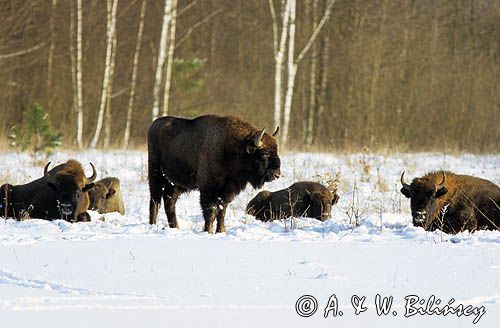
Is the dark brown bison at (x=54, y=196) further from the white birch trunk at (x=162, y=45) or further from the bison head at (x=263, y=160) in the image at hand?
the white birch trunk at (x=162, y=45)

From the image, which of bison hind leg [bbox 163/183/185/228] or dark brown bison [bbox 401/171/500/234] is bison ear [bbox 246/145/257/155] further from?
dark brown bison [bbox 401/171/500/234]

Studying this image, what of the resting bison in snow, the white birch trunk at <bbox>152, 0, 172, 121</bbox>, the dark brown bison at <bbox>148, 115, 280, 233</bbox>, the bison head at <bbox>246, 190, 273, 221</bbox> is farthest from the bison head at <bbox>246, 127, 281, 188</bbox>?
the white birch trunk at <bbox>152, 0, 172, 121</bbox>

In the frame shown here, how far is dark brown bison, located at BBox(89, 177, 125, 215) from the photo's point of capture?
1318 centimetres

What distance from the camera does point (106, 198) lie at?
13.3 m

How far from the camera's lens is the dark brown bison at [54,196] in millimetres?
11875

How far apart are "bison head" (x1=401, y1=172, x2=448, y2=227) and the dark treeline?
14565mm

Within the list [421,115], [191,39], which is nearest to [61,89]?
[191,39]

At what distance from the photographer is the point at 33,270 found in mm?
7211

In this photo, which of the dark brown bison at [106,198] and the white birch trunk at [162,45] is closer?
the dark brown bison at [106,198]

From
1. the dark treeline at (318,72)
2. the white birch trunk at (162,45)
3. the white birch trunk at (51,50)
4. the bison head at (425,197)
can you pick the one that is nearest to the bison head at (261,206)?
the bison head at (425,197)

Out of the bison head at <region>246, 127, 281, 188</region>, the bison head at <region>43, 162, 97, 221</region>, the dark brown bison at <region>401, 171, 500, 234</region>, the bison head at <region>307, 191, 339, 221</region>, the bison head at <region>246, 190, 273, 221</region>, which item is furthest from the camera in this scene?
the bison head at <region>246, 190, 273, 221</region>

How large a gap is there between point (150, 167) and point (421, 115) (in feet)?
65.3

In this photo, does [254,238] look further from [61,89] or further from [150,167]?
[61,89]

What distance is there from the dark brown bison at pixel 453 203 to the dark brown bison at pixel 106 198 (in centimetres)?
451
